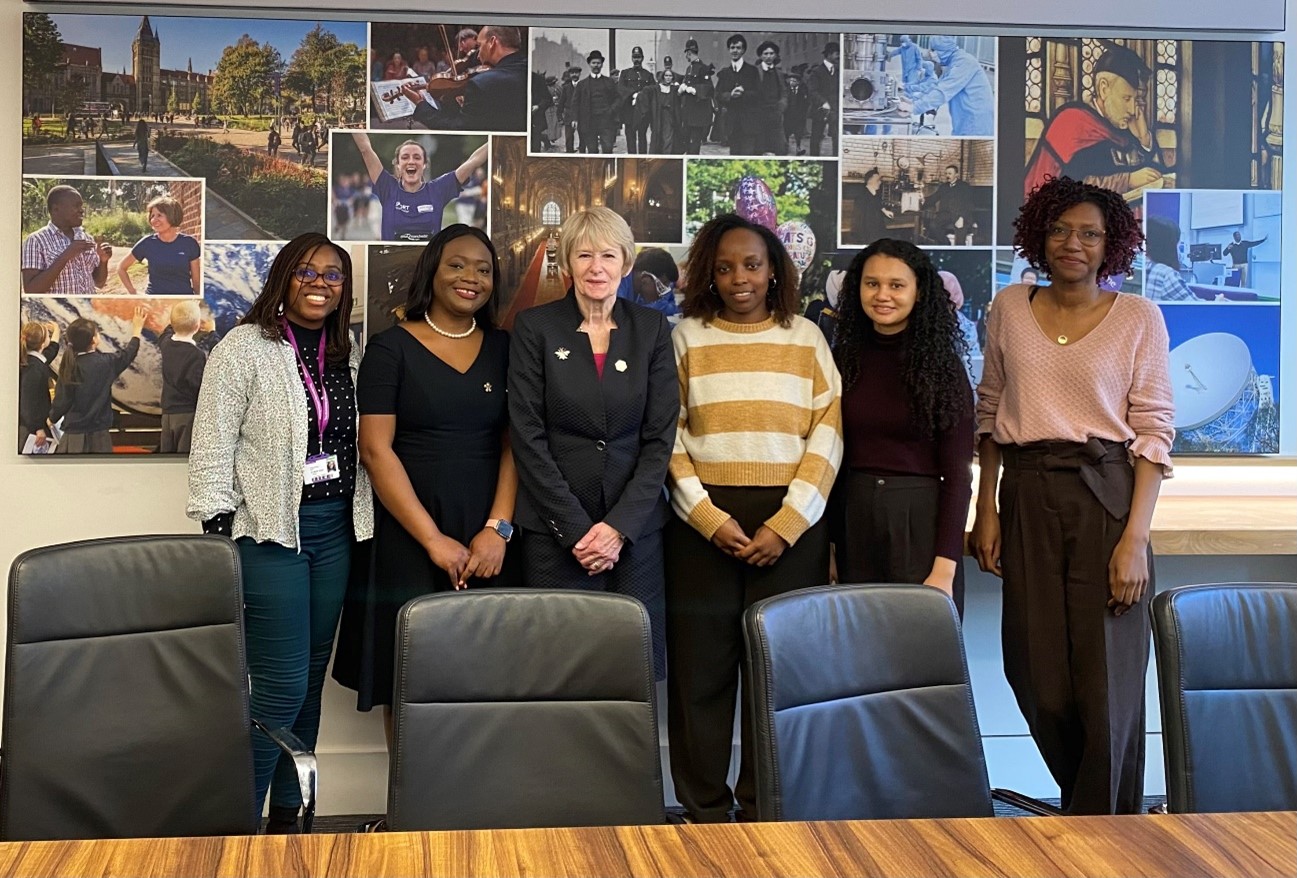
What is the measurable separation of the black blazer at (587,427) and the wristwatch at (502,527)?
2.4 inches

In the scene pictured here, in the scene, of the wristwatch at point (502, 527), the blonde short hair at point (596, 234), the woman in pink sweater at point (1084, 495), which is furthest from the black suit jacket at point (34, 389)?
the woman in pink sweater at point (1084, 495)

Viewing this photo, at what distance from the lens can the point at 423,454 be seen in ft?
10.8

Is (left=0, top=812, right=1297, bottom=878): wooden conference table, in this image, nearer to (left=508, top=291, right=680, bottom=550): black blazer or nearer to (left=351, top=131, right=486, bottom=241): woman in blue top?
(left=508, top=291, right=680, bottom=550): black blazer

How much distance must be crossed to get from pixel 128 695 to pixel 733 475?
5.58 feet

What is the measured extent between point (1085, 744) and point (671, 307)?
1.79 m

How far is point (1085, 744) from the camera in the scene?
10.6 ft

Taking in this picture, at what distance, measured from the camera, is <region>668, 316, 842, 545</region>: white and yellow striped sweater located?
325 centimetres

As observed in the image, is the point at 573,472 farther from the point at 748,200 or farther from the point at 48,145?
the point at 48,145

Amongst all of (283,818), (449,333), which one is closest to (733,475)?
(449,333)

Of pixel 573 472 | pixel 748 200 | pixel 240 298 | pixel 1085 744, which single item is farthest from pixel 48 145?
pixel 1085 744

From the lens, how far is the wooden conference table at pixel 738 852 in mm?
1520

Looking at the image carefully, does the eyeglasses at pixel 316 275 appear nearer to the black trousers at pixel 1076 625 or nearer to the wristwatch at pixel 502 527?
the wristwatch at pixel 502 527

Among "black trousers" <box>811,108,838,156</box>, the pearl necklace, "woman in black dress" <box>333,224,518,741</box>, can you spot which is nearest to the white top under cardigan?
"woman in black dress" <box>333,224,518,741</box>

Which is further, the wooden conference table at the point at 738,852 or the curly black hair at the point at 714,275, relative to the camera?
the curly black hair at the point at 714,275
